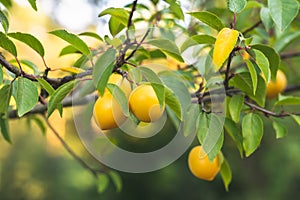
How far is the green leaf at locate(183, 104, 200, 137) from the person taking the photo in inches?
27.7

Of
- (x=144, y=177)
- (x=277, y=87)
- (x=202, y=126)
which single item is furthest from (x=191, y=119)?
(x=144, y=177)

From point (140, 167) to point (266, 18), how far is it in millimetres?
348

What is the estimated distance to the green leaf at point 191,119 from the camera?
70cm

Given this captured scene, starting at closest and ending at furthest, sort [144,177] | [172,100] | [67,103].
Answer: [172,100] < [67,103] < [144,177]

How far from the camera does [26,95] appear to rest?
2.02ft

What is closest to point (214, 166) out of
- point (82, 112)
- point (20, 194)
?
point (82, 112)

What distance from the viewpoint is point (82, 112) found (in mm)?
831

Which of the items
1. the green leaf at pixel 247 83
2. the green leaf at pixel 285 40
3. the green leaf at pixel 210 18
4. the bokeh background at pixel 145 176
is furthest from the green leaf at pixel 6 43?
the bokeh background at pixel 145 176

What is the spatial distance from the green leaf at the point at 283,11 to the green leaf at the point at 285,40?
19.3 inches

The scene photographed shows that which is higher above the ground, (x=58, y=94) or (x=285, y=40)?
(x=58, y=94)

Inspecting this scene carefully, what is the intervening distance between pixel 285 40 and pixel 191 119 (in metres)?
0.50

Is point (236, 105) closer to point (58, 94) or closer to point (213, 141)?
point (213, 141)

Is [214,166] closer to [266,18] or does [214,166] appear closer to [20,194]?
[266,18]

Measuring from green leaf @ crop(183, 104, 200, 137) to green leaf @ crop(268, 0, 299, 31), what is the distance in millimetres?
186
